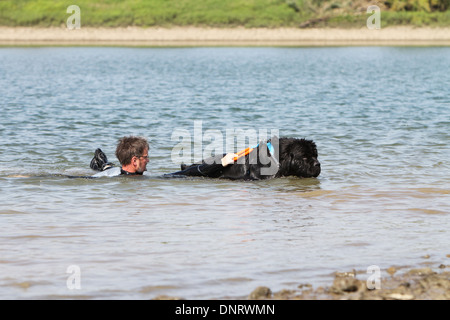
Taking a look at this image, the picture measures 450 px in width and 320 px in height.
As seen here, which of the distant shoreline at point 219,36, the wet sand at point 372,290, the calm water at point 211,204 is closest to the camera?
the wet sand at point 372,290

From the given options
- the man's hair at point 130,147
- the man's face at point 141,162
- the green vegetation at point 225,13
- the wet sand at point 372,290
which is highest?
the green vegetation at point 225,13

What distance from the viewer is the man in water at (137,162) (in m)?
9.21

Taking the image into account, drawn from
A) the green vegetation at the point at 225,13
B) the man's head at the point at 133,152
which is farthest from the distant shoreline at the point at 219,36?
the man's head at the point at 133,152

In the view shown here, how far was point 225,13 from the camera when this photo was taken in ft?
246

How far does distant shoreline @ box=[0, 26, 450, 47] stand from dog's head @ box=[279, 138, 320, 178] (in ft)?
192

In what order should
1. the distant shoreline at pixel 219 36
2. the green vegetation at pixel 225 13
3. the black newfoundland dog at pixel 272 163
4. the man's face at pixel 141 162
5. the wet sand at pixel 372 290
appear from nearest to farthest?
the wet sand at pixel 372 290 < the black newfoundland dog at pixel 272 163 < the man's face at pixel 141 162 < the distant shoreline at pixel 219 36 < the green vegetation at pixel 225 13

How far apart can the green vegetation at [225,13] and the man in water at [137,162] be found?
201 feet

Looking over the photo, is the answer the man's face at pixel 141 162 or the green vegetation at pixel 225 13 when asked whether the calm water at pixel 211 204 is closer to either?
the man's face at pixel 141 162

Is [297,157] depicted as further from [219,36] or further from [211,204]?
[219,36]

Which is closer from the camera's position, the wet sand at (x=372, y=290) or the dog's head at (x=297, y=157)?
the wet sand at (x=372, y=290)

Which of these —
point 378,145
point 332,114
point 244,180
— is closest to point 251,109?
point 332,114

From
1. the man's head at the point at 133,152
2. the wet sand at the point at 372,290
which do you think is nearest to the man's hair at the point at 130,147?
the man's head at the point at 133,152

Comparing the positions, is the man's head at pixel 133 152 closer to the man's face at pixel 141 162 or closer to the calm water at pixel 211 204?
the man's face at pixel 141 162

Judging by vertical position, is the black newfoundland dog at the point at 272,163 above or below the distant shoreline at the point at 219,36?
below
